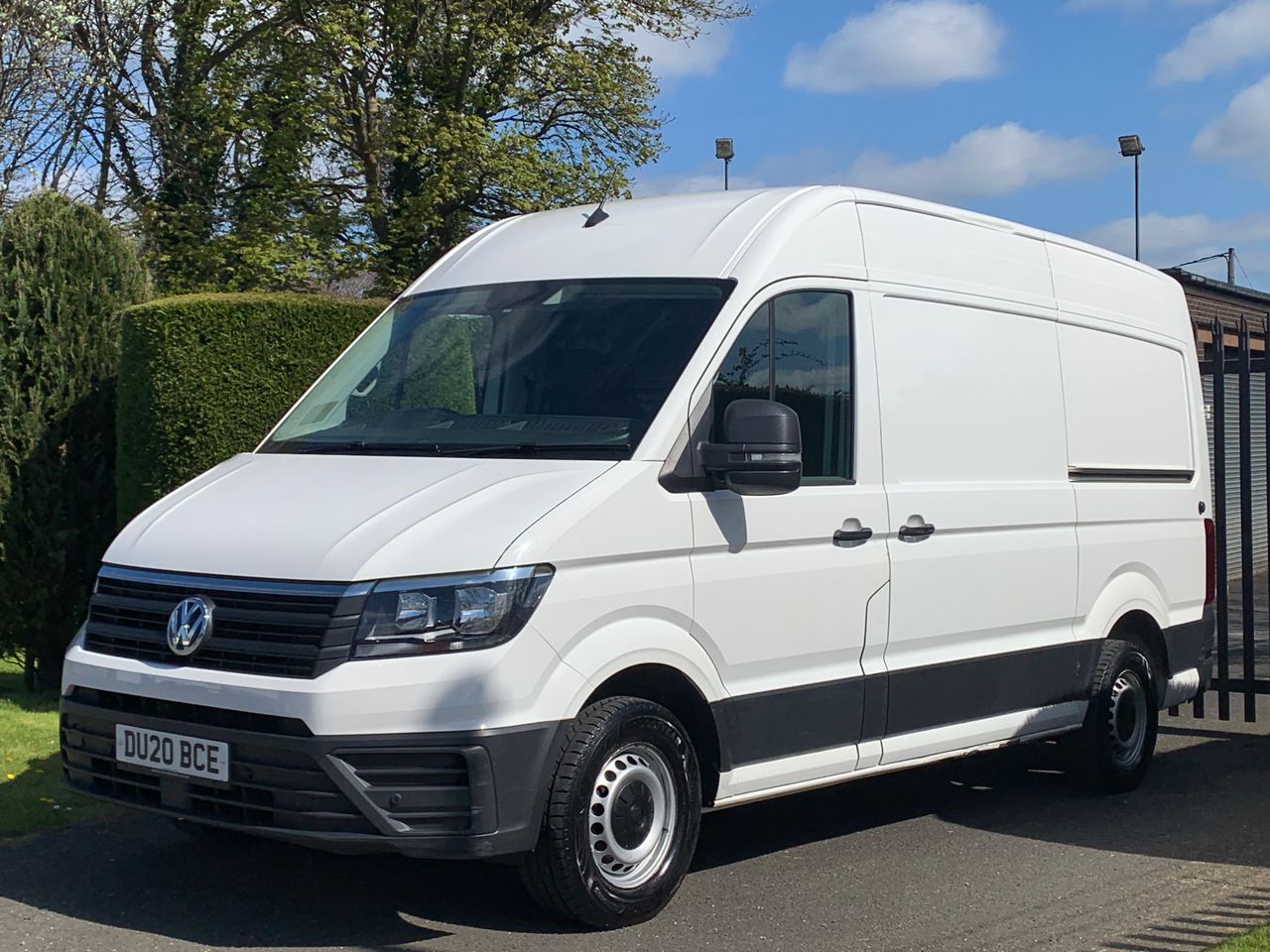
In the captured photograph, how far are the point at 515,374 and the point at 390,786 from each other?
1841 mm

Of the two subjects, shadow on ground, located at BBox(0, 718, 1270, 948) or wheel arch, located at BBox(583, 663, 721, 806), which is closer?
wheel arch, located at BBox(583, 663, 721, 806)

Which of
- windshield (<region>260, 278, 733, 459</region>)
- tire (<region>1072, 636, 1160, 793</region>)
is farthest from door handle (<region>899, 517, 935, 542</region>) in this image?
tire (<region>1072, 636, 1160, 793</region>)

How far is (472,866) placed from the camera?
6129 mm

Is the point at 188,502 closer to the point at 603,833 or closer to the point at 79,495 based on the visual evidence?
the point at 603,833

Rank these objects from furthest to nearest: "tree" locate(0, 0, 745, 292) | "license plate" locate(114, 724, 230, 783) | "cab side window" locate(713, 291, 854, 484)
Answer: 1. "tree" locate(0, 0, 745, 292)
2. "cab side window" locate(713, 291, 854, 484)
3. "license plate" locate(114, 724, 230, 783)

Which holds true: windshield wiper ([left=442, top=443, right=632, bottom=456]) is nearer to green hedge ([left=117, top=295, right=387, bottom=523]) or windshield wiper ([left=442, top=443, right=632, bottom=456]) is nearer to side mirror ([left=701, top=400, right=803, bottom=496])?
side mirror ([left=701, top=400, right=803, bottom=496])

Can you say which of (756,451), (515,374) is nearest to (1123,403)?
(756,451)

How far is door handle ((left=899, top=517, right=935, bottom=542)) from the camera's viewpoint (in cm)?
630

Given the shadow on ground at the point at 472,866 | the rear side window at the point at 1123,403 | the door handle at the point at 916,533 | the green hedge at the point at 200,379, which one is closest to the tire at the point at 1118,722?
the shadow on ground at the point at 472,866

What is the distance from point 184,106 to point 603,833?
23655 mm

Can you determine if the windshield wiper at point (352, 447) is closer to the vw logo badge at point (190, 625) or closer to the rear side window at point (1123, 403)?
the vw logo badge at point (190, 625)

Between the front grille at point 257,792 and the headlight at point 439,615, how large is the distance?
43 cm

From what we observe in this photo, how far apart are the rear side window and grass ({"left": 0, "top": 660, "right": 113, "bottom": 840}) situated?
5021 millimetres

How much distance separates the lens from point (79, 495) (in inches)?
383
